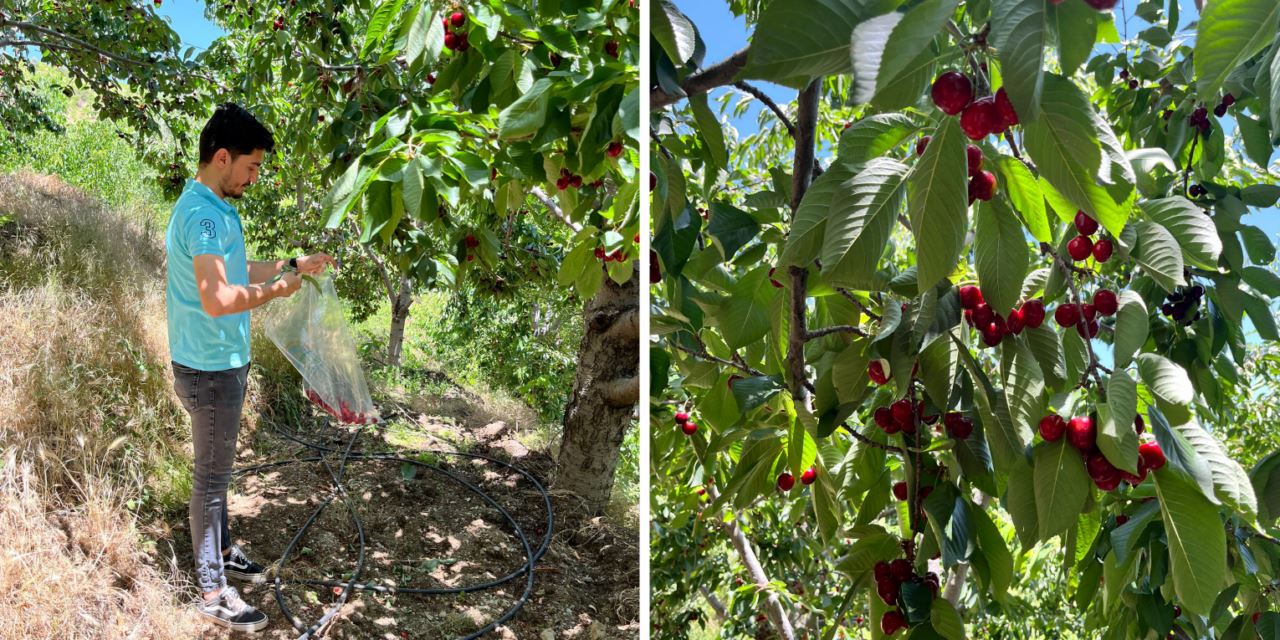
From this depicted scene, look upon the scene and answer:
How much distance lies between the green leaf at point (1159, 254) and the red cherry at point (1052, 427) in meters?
0.09

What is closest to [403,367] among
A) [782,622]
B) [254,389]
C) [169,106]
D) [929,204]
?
[254,389]

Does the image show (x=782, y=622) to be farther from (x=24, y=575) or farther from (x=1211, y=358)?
(x=24, y=575)

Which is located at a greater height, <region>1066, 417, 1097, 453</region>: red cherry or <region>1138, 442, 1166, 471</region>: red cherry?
<region>1066, 417, 1097, 453</region>: red cherry

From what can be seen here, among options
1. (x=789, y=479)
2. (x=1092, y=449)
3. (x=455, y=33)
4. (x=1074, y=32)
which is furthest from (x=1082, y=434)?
(x=455, y=33)

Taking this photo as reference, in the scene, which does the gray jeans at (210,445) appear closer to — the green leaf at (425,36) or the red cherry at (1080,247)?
the green leaf at (425,36)

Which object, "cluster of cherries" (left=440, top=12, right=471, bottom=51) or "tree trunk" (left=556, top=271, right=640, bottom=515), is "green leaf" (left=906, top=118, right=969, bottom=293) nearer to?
"cluster of cherries" (left=440, top=12, right=471, bottom=51)

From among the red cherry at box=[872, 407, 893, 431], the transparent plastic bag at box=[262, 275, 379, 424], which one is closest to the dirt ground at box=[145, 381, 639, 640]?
the transparent plastic bag at box=[262, 275, 379, 424]

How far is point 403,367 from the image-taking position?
306cm

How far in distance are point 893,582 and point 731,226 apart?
26cm

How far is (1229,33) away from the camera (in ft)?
1.02

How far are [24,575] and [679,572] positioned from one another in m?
1.17

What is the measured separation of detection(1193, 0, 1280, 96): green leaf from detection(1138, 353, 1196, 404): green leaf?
0.17 metres

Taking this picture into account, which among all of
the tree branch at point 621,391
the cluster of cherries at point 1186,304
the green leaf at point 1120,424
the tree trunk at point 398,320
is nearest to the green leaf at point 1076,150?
the green leaf at point 1120,424

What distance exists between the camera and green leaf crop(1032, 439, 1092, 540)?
43cm
